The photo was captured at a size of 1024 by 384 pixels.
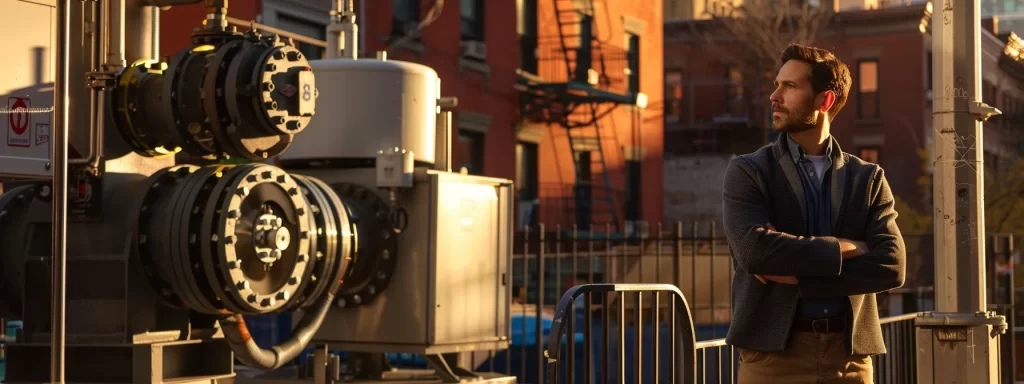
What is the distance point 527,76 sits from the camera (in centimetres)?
2858

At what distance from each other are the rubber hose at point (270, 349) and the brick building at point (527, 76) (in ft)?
32.0

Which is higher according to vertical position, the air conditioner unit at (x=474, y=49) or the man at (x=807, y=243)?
the air conditioner unit at (x=474, y=49)

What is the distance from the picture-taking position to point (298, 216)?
363 inches

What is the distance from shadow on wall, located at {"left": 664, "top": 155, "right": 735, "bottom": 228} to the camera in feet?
150

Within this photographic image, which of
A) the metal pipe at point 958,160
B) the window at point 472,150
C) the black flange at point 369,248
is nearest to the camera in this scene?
the metal pipe at point 958,160

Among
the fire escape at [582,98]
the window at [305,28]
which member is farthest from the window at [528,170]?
the window at [305,28]

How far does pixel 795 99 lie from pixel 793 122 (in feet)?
0.24

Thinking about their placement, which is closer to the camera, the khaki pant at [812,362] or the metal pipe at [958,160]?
the khaki pant at [812,362]

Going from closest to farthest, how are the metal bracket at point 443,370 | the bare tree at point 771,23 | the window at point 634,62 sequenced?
1. the metal bracket at point 443,370
2. the window at point 634,62
3. the bare tree at point 771,23

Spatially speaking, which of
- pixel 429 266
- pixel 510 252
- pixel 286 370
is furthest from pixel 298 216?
pixel 286 370

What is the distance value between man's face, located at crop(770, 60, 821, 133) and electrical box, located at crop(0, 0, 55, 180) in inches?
111

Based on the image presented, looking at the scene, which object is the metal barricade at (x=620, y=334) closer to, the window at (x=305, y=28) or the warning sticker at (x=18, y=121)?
the warning sticker at (x=18, y=121)

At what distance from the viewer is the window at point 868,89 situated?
1856 inches

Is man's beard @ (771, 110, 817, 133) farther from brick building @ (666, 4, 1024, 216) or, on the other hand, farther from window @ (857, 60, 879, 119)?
window @ (857, 60, 879, 119)
